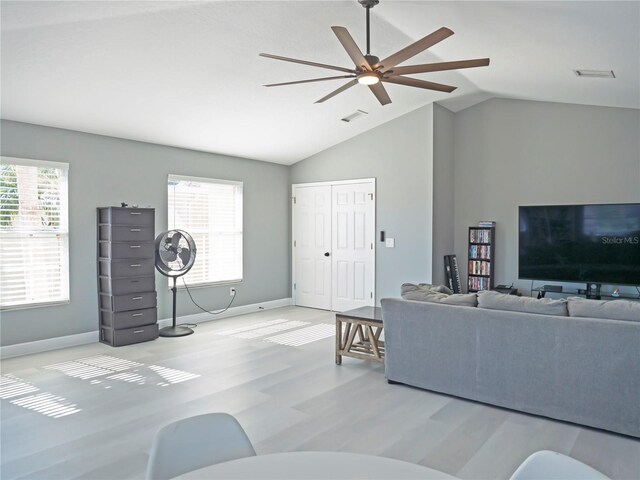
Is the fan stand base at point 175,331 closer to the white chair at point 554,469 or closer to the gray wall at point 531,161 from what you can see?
the gray wall at point 531,161

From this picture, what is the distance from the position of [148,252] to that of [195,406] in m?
2.56

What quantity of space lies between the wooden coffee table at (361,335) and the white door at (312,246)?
2.95 metres

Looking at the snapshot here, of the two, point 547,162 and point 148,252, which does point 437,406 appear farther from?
point 547,162

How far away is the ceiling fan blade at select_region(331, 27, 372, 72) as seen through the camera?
9.24 feet

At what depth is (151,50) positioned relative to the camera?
12.8 feet

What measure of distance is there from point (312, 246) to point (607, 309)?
16.7 feet

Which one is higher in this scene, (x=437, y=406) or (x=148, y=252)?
(x=148, y=252)

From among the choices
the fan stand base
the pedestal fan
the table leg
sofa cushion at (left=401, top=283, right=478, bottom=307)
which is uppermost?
the pedestal fan

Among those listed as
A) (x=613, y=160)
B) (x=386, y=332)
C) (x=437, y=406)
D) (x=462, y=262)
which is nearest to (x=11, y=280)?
(x=386, y=332)

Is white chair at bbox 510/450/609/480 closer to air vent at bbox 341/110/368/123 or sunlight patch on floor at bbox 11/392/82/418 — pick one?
sunlight patch on floor at bbox 11/392/82/418

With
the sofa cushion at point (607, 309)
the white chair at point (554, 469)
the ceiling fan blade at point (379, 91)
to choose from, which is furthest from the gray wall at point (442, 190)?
the white chair at point (554, 469)

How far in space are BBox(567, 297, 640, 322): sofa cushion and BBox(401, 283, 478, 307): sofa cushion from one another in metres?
0.69

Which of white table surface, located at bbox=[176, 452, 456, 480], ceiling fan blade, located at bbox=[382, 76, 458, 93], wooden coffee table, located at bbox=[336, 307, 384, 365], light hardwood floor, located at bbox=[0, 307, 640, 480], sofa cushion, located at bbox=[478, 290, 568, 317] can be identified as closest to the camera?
white table surface, located at bbox=[176, 452, 456, 480]

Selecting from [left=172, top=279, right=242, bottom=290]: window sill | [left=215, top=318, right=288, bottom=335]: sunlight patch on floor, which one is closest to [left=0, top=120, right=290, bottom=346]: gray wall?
[left=172, top=279, right=242, bottom=290]: window sill
